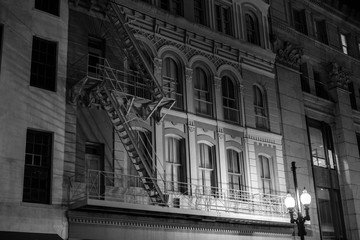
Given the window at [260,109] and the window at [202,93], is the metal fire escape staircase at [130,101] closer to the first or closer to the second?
the window at [202,93]

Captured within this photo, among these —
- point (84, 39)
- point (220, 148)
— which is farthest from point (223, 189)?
point (84, 39)

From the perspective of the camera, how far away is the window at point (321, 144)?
32625mm

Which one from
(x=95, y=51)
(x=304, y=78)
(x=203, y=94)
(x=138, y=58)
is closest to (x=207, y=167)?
(x=203, y=94)

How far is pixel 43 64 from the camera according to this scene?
20.7 metres

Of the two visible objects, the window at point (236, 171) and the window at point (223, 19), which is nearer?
the window at point (236, 171)

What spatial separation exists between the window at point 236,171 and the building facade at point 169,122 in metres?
0.06

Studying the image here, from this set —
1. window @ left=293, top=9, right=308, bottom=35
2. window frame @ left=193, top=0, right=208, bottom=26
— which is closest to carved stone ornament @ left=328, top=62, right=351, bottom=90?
window @ left=293, top=9, right=308, bottom=35

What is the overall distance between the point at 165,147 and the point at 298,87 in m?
12.2

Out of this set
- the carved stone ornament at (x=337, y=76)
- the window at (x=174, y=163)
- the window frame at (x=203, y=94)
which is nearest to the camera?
the window at (x=174, y=163)

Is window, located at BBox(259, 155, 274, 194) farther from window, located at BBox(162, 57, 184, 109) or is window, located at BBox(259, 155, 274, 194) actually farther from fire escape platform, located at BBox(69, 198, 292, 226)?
window, located at BBox(162, 57, 184, 109)

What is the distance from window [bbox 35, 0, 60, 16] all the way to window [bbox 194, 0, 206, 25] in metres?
8.79

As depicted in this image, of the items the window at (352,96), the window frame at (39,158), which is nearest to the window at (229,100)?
the window frame at (39,158)

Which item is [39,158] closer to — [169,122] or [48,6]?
[48,6]

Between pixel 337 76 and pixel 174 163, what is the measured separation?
1667cm
